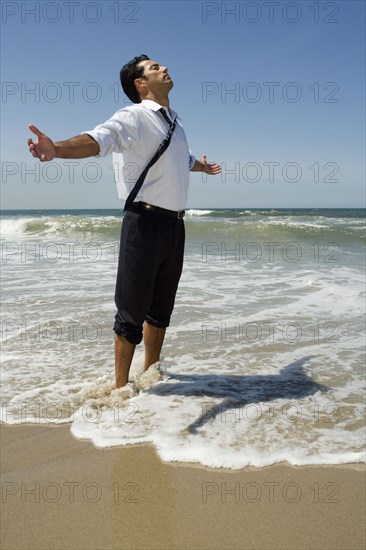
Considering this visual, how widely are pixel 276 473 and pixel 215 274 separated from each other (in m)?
5.91

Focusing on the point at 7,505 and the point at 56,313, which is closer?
the point at 7,505

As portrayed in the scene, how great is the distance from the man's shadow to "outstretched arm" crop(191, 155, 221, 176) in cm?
150

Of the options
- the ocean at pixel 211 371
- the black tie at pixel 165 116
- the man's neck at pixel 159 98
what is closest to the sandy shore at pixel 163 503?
the ocean at pixel 211 371

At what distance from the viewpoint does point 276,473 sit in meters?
2.31

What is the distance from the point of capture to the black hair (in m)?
3.01

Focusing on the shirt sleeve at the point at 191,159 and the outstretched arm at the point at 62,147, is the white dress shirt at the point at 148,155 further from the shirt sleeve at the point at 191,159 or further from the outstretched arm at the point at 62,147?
the shirt sleeve at the point at 191,159

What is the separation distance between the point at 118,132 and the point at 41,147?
53 cm

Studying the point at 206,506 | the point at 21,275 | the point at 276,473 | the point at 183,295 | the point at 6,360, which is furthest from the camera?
the point at 21,275

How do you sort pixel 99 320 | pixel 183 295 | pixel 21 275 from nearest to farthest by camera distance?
1. pixel 99 320
2. pixel 183 295
3. pixel 21 275

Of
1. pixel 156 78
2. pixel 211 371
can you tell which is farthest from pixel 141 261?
Answer: pixel 211 371

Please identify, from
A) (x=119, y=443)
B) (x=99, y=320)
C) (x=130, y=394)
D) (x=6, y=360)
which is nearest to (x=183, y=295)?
(x=99, y=320)

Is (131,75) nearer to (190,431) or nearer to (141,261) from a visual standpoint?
(141,261)

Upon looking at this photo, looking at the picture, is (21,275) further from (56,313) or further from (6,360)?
(6,360)

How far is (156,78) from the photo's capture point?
2.94m
